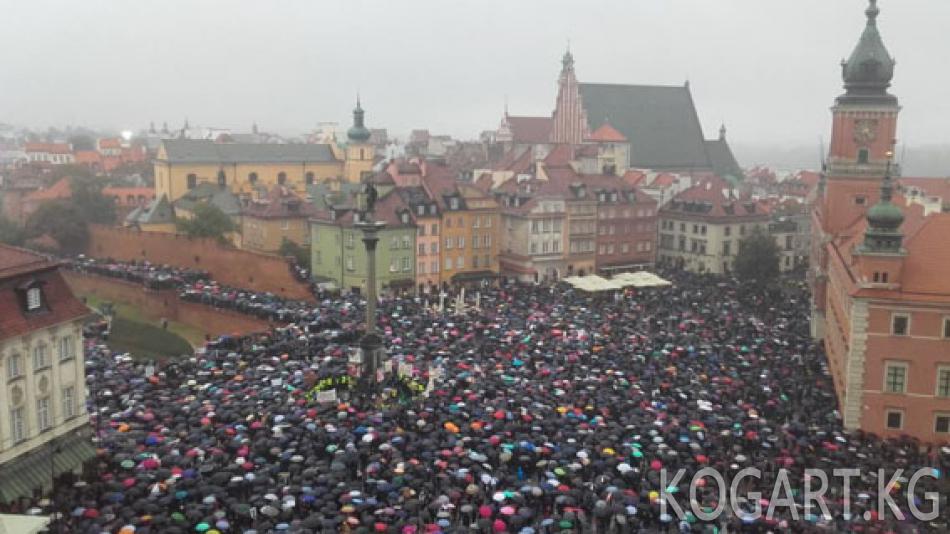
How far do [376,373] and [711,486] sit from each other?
15.4 meters

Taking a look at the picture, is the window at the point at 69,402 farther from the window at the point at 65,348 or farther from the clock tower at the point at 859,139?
the clock tower at the point at 859,139

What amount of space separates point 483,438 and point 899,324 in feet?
56.2

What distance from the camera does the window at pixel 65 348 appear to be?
99.1 feet

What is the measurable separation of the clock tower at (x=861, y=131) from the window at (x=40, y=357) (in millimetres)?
40086

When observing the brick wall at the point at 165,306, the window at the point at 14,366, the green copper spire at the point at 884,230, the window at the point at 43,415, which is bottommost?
the brick wall at the point at 165,306

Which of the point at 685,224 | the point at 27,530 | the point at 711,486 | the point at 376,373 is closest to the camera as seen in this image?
the point at 27,530

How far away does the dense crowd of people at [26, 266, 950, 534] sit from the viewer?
84.5 ft

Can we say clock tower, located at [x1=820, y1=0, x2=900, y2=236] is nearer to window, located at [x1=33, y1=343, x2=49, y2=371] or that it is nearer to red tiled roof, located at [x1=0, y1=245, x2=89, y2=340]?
red tiled roof, located at [x1=0, y1=245, x2=89, y2=340]

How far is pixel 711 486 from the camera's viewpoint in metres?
28.9

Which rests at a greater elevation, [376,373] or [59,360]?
[59,360]

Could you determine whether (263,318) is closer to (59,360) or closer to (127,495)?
(59,360)

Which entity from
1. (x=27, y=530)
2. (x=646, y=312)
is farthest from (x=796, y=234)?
(x=27, y=530)

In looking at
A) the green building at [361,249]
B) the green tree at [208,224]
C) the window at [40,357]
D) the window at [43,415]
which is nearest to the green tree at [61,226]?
the green tree at [208,224]

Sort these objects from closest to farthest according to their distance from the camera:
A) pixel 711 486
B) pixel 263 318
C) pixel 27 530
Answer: pixel 27 530
pixel 711 486
pixel 263 318
